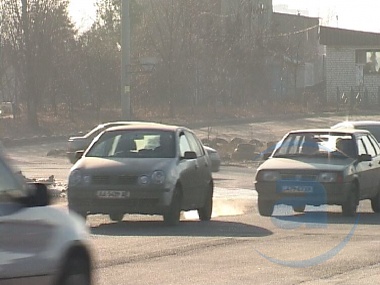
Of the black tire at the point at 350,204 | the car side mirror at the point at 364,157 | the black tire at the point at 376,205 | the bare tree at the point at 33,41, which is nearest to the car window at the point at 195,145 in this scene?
the black tire at the point at 350,204

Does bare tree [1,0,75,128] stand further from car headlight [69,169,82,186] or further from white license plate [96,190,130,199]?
white license plate [96,190,130,199]

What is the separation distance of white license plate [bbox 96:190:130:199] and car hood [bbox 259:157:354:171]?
3.28 meters

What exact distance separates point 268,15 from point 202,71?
20.0 meters

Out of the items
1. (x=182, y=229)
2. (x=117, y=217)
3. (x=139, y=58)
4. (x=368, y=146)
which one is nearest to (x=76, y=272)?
(x=182, y=229)

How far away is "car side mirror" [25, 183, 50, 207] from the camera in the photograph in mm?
7598

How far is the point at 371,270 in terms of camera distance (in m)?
12.3

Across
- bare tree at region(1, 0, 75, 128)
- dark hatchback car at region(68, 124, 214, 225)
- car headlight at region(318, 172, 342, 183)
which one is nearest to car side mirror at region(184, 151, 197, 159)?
dark hatchback car at region(68, 124, 214, 225)

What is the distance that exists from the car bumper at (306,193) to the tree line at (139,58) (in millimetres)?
31899

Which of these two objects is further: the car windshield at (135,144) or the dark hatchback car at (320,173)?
the dark hatchback car at (320,173)

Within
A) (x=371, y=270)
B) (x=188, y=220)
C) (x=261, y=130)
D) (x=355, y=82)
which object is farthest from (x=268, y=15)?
(x=371, y=270)

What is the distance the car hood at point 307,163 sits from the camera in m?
19.3

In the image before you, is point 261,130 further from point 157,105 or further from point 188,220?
point 188,220

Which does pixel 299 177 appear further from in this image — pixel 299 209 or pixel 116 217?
pixel 116 217

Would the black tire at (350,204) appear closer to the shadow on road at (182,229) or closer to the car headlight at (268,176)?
the car headlight at (268,176)
